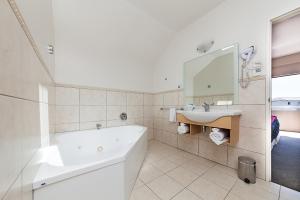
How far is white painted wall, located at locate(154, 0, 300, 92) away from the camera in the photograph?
131cm

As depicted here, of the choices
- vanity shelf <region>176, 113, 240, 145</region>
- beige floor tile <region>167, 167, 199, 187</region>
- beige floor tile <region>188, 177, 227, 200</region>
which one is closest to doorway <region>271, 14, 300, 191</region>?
vanity shelf <region>176, 113, 240, 145</region>

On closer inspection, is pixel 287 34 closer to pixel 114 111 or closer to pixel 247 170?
pixel 247 170

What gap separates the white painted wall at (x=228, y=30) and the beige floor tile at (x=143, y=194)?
1.72 m

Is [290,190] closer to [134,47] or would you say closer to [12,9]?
[12,9]

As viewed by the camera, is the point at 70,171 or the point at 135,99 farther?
the point at 135,99

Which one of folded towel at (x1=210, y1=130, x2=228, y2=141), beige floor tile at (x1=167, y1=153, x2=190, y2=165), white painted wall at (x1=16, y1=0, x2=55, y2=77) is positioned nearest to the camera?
white painted wall at (x1=16, y1=0, x2=55, y2=77)

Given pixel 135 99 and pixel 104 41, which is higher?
pixel 104 41

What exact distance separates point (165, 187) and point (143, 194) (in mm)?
240

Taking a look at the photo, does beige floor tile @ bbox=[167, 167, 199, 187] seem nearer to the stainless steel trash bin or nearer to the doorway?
the stainless steel trash bin

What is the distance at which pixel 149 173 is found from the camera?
1.47 m

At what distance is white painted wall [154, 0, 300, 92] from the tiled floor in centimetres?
130

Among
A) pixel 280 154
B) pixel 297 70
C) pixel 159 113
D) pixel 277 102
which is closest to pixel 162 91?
pixel 159 113

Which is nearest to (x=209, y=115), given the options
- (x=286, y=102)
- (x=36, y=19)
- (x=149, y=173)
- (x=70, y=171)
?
(x=149, y=173)

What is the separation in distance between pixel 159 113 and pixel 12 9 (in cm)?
245
